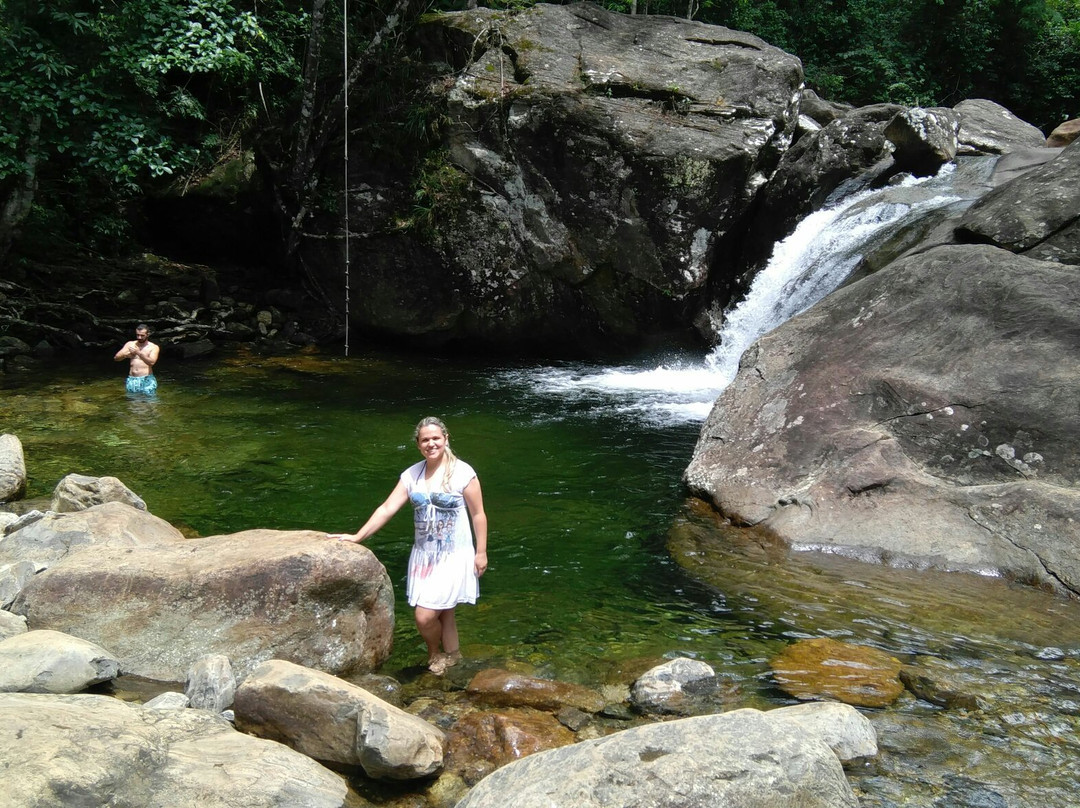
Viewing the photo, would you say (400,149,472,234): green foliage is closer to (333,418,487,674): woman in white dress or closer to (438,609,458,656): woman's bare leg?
(333,418,487,674): woman in white dress

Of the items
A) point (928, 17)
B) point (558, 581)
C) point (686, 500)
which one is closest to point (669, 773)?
point (558, 581)

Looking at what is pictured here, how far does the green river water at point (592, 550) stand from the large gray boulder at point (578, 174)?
8.32 ft

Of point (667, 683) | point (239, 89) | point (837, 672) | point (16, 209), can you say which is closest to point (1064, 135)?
point (837, 672)

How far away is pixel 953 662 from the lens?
4.72 meters

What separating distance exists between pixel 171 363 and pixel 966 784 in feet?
41.6

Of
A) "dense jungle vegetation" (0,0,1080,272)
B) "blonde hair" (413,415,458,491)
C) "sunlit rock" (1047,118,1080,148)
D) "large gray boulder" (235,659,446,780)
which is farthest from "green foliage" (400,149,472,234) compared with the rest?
"large gray boulder" (235,659,446,780)

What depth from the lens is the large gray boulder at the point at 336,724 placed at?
3604mm

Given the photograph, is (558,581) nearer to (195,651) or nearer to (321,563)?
(321,563)

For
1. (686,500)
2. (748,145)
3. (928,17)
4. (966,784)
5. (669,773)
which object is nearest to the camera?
(669,773)

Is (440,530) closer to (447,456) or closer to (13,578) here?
(447,456)

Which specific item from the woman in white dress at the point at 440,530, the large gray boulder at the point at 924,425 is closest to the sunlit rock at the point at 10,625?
the woman in white dress at the point at 440,530

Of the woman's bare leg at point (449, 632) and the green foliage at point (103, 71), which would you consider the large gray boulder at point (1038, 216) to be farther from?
the green foliage at point (103, 71)

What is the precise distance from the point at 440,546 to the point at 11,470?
15.7 ft

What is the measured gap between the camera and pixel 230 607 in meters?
4.56
